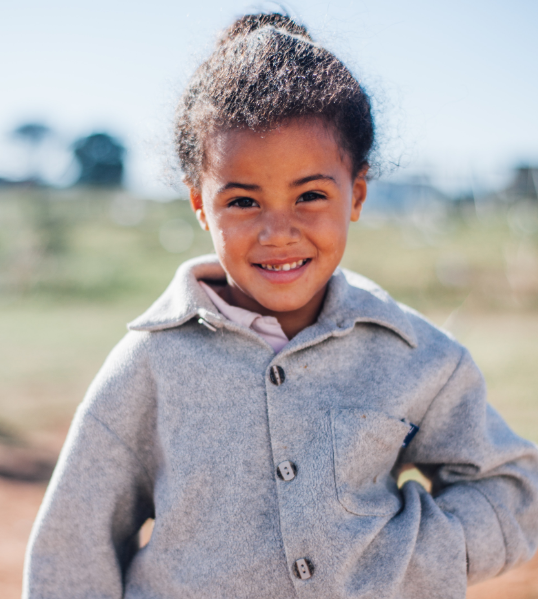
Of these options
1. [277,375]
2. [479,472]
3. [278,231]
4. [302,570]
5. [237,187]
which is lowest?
[302,570]

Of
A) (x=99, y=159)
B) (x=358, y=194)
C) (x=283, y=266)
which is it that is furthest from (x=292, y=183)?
(x=99, y=159)

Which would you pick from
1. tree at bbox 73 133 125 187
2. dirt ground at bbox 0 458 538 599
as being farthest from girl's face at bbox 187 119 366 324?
tree at bbox 73 133 125 187

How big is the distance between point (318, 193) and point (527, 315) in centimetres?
801

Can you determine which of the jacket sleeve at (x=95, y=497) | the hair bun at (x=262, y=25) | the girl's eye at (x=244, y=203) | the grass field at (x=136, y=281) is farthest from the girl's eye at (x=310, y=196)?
the grass field at (x=136, y=281)

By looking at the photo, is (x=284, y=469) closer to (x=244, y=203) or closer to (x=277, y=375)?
(x=277, y=375)

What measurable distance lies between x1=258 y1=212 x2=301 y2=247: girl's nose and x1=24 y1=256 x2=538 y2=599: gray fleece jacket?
228 mm

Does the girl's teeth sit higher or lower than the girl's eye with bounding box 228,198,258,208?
lower

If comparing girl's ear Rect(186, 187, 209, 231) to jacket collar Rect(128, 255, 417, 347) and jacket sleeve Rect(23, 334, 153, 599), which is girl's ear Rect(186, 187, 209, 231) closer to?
jacket collar Rect(128, 255, 417, 347)

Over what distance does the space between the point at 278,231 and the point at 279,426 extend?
0.45 metres

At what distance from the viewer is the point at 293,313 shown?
1531mm

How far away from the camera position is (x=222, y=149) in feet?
4.45

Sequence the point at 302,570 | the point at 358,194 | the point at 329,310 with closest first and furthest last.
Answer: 1. the point at 302,570
2. the point at 329,310
3. the point at 358,194

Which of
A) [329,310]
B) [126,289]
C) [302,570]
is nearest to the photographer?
[302,570]

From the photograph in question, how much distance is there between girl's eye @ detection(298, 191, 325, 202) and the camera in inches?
52.9
